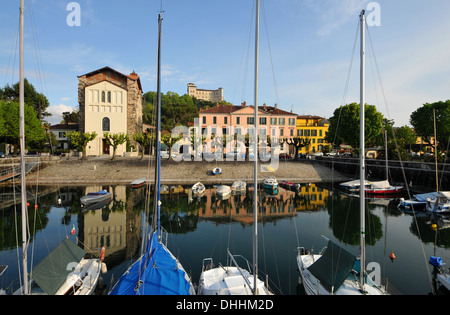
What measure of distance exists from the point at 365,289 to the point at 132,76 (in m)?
69.2

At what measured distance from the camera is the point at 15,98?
6900 cm

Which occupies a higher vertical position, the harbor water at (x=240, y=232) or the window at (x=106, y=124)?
the window at (x=106, y=124)

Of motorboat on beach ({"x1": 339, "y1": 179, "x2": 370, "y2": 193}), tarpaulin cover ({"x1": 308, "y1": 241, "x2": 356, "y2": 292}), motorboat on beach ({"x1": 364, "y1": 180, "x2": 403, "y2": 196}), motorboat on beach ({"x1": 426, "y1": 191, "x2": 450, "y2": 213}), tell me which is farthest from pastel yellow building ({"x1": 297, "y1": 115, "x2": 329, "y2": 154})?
tarpaulin cover ({"x1": 308, "y1": 241, "x2": 356, "y2": 292})

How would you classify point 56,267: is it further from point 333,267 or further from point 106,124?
point 106,124

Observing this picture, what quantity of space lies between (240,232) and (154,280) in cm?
1261

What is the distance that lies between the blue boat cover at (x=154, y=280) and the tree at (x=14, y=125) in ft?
188

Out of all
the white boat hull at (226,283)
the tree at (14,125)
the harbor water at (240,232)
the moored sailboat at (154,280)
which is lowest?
the harbor water at (240,232)

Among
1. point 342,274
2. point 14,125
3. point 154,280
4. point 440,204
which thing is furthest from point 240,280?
point 14,125

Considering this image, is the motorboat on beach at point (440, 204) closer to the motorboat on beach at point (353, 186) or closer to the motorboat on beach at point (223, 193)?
the motorboat on beach at point (353, 186)

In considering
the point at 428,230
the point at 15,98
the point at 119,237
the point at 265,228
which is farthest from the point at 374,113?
the point at 15,98

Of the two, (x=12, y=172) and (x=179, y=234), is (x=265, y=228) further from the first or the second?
(x=12, y=172)

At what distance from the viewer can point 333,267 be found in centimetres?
1010

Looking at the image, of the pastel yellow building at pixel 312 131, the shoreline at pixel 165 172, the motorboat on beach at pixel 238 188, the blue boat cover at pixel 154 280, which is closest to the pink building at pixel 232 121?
the pastel yellow building at pixel 312 131

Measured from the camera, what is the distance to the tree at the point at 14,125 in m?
51.9
